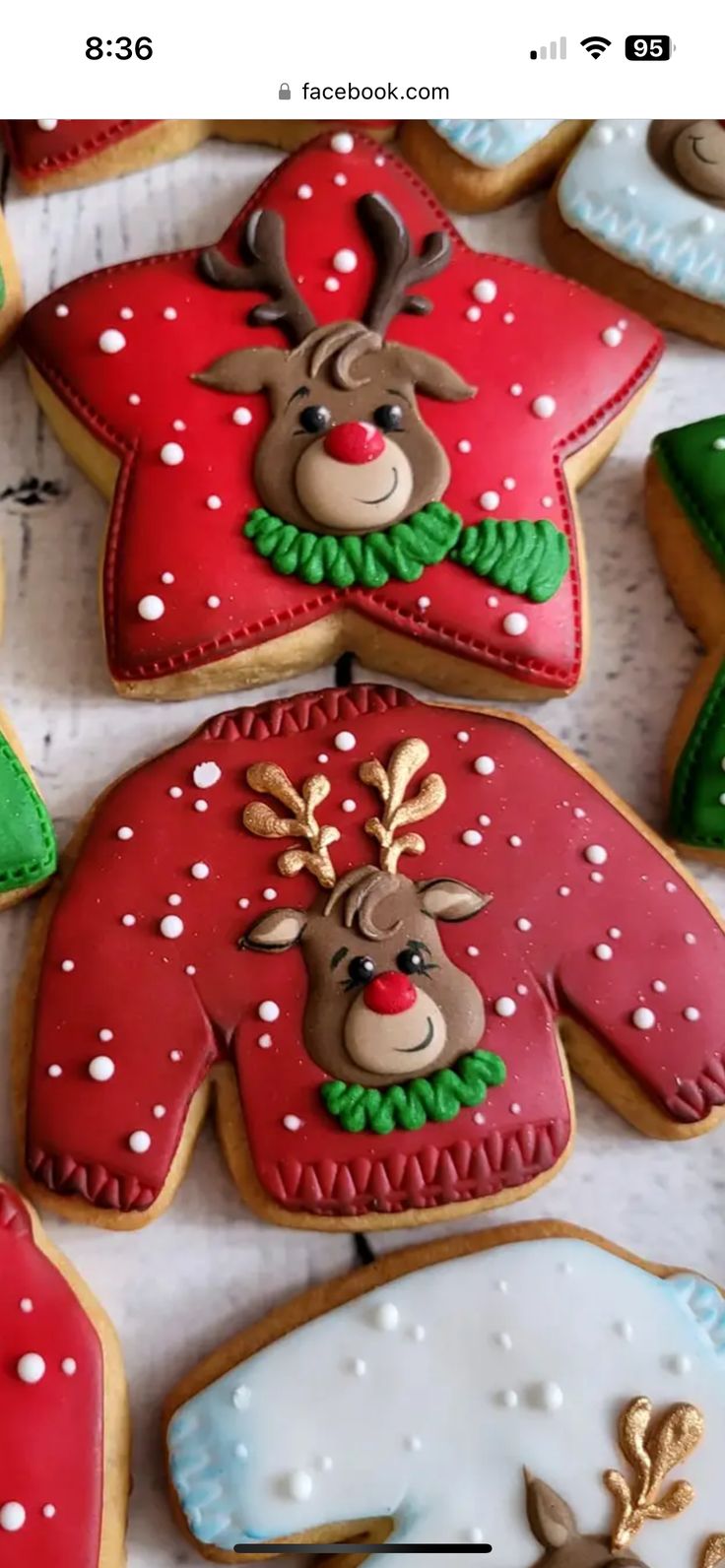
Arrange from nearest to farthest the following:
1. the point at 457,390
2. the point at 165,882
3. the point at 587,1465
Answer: the point at 587,1465 → the point at 165,882 → the point at 457,390

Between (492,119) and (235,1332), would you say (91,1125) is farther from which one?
(492,119)

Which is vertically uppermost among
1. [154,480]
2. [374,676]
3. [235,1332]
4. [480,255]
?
[480,255]

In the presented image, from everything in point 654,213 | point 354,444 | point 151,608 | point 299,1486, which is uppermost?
point 654,213

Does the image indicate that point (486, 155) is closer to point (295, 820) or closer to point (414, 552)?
point (414, 552)

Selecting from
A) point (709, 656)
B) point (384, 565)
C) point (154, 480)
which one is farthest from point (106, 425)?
point (709, 656)

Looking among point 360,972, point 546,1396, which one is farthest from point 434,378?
point 546,1396

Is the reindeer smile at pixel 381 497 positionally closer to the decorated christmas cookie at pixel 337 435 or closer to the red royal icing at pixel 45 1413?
the decorated christmas cookie at pixel 337 435
